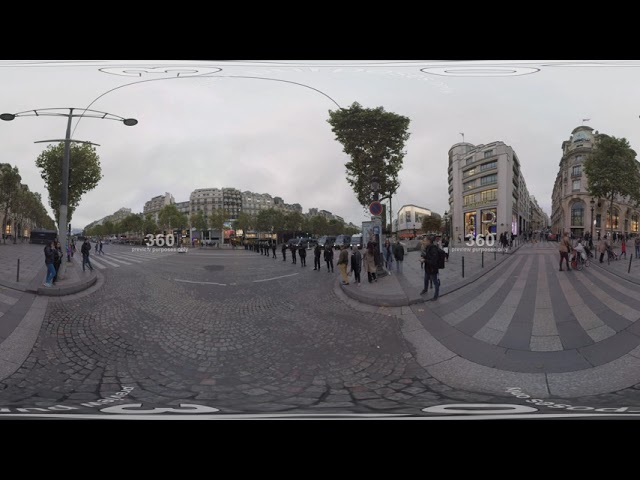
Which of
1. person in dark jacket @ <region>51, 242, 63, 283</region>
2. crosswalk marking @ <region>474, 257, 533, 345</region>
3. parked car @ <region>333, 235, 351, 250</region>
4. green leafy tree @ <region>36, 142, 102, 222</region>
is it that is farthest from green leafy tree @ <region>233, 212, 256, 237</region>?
crosswalk marking @ <region>474, 257, 533, 345</region>

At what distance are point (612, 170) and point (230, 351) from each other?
238 centimetres

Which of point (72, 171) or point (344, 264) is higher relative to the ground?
point (72, 171)

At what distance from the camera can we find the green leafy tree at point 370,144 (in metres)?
1.43

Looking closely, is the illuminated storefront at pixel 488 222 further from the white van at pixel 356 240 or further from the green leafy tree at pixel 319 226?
the green leafy tree at pixel 319 226

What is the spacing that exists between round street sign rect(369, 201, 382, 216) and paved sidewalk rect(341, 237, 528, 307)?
0.35 m

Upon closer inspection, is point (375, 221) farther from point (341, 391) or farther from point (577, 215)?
point (577, 215)

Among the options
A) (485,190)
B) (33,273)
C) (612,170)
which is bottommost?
(33,273)

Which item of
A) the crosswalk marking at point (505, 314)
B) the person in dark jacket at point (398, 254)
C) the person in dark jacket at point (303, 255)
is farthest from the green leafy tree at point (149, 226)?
the crosswalk marking at point (505, 314)

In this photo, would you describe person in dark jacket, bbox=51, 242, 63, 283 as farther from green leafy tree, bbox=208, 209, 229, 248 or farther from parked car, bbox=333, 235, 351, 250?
parked car, bbox=333, 235, 351, 250

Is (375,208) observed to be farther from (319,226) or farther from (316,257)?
(316,257)

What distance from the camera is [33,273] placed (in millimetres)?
1416

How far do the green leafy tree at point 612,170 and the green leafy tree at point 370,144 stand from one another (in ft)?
3.52

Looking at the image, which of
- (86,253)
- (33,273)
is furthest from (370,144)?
(33,273)
